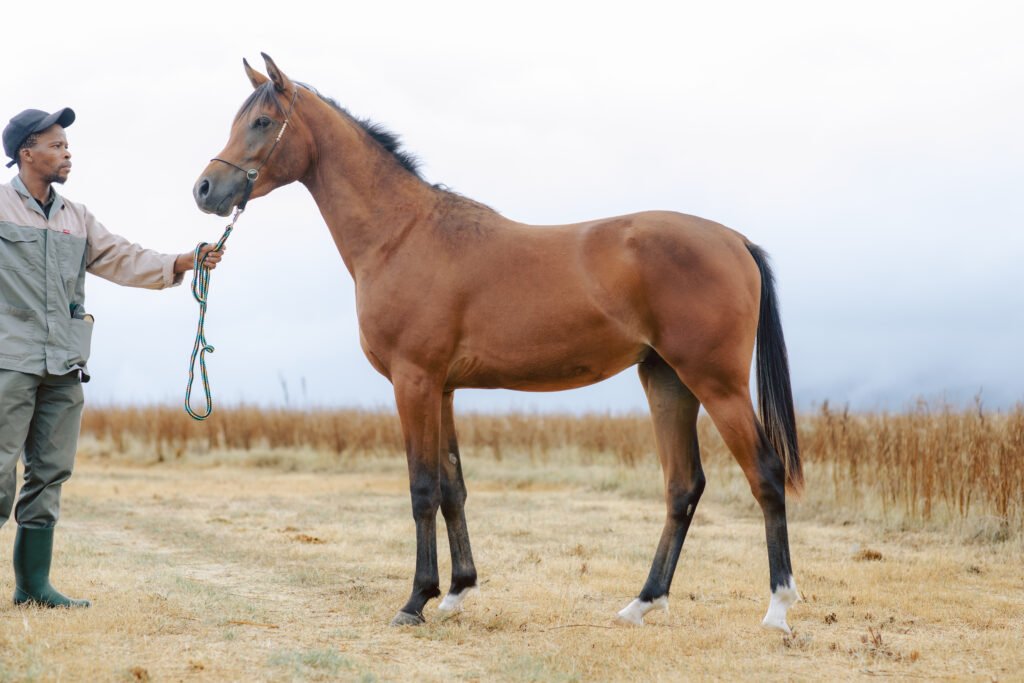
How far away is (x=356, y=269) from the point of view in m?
5.19

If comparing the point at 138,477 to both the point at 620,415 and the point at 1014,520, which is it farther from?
the point at 1014,520

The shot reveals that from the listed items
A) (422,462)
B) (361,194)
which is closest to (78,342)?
(361,194)

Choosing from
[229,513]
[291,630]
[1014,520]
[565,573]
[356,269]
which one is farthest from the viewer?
[229,513]

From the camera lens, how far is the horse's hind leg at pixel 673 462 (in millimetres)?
5121

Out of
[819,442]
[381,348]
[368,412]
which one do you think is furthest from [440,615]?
[368,412]

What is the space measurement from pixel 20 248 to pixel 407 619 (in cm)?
272

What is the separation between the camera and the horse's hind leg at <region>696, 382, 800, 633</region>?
4.63 meters

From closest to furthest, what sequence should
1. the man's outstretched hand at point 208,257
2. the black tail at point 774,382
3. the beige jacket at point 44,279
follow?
the beige jacket at point 44,279 < the black tail at point 774,382 < the man's outstretched hand at point 208,257

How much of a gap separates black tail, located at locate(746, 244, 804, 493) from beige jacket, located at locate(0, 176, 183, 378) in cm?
321

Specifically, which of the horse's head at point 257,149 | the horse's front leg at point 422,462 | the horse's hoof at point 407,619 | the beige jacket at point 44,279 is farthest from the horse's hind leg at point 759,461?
the beige jacket at point 44,279

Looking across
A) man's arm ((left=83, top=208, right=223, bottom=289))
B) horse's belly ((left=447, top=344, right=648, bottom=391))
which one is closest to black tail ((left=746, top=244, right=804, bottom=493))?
horse's belly ((left=447, top=344, right=648, bottom=391))

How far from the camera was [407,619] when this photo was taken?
489 centimetres

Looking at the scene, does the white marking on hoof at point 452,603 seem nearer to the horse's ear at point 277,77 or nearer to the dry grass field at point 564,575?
the dry grass field at point 564,575

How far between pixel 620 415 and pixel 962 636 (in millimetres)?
13904
